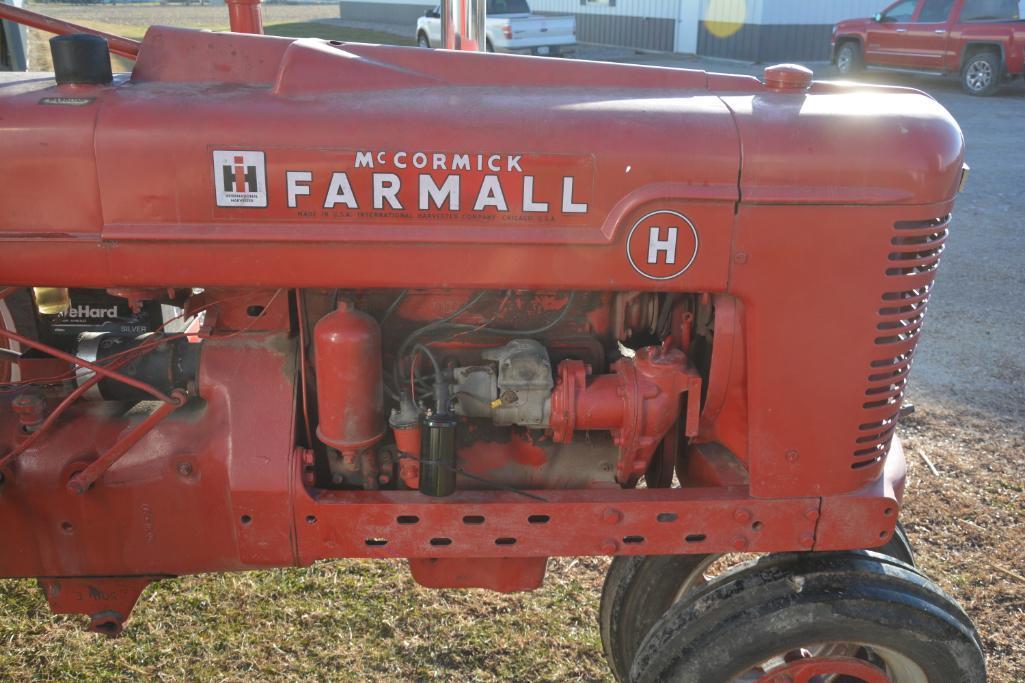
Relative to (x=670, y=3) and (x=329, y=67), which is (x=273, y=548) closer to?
(x=329, y=67)

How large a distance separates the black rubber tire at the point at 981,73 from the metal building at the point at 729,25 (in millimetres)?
4362

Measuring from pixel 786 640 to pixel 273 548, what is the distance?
1.26m

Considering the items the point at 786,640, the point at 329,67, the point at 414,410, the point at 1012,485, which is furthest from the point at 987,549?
the point at 329,67

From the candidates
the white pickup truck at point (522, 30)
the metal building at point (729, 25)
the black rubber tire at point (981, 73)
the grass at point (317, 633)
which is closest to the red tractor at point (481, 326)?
the grass at point (317, 633)

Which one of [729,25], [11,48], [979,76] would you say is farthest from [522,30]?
[11,48]

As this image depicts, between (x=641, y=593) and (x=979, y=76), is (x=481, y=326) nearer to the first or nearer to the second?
(x=641, y=593)

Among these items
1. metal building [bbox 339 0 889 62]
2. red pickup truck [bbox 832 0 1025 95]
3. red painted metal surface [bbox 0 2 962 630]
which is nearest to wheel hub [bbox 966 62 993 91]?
red pickup truck [bbox 832 0 1025 95]

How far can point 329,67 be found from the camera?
211 cm

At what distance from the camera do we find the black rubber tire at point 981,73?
13766 millimetres

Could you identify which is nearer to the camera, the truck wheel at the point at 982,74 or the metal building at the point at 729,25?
the truck wheel at the point at 982,74

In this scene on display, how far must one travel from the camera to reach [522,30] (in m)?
17.2

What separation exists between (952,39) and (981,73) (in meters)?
0.68

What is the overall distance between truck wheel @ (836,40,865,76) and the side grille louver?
1454 cm

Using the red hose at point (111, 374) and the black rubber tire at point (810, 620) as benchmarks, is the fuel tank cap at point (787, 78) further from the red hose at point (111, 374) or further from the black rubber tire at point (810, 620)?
the red hose at point (111, 374)
